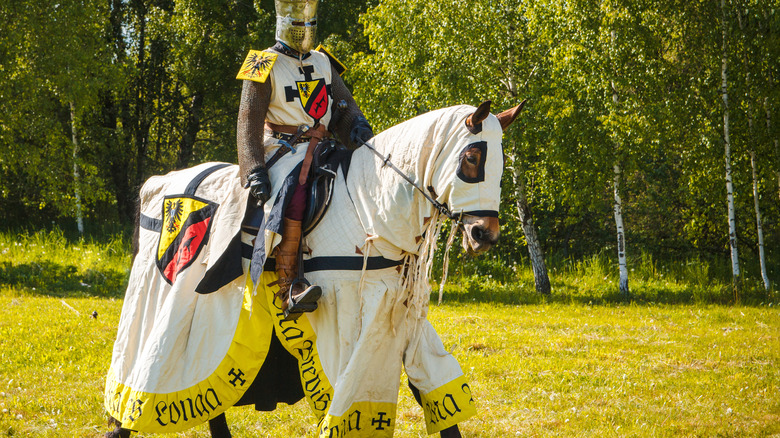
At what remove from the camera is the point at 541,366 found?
21.2 ft

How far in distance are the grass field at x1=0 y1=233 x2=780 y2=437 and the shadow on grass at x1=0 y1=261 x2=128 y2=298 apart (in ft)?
0.16

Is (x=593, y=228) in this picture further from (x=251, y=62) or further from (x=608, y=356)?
(x=251, y=62)

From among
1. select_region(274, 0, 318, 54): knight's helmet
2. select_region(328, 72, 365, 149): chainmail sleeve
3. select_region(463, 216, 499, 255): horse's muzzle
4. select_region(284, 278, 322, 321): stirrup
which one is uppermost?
select_region(274, 0, 318, 54): knight's helmet

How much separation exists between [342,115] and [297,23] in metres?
0.55

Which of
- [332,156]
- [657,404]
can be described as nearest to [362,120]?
[332,156]

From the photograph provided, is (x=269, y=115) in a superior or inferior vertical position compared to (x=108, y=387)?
superior

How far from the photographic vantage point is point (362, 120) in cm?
371

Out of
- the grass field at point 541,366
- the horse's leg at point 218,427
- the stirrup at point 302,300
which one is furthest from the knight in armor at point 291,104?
the grass field at point 541,366

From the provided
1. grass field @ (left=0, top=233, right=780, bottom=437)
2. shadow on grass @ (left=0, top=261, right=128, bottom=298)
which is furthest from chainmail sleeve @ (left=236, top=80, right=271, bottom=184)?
shadow on grass @ (left=0, top=261, right=128, bottom=298)

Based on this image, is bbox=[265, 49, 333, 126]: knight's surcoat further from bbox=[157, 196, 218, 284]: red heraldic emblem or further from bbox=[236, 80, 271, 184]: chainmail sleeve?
bbox=[157, 196, 218, 284]: red heraldic emblem

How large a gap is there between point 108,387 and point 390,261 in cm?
186

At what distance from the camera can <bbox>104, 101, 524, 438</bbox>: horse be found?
290cm

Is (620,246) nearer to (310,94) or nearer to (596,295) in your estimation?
(596,295)

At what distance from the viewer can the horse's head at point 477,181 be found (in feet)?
9.03
